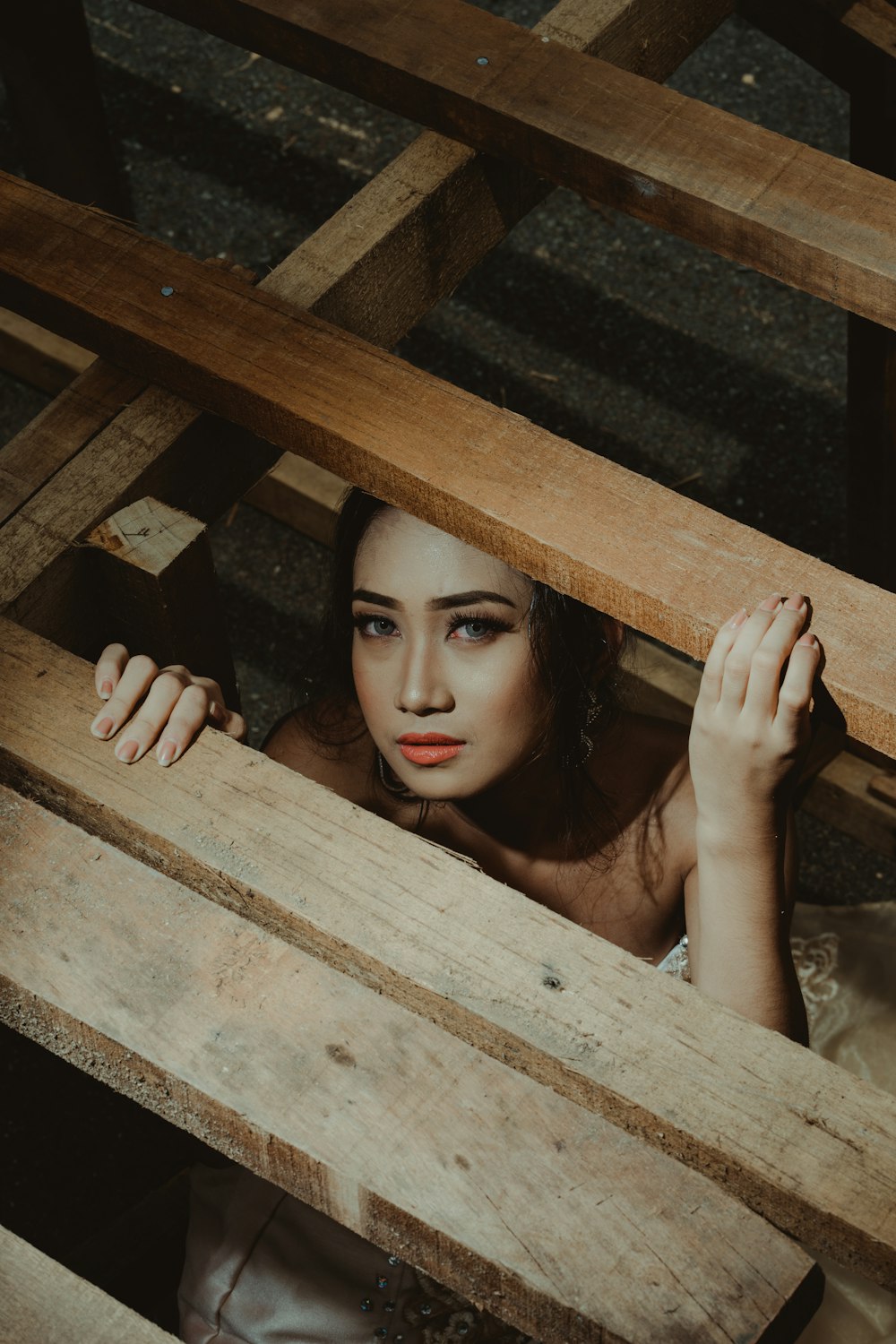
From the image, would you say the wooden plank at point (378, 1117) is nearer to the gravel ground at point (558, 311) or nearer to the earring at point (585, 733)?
the earring at point (585, 733)

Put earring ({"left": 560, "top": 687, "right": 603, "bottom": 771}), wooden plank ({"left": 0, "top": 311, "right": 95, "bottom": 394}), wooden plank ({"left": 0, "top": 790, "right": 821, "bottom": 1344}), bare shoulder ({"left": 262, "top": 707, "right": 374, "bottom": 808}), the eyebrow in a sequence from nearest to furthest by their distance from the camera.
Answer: wooden plank ({"left": 0, "top": 790, "right": 821, "bottom": 1344}), the eyebrow, earring ({"left": 560, "top": 687, "right": 603, "bottom": 771}), bare shoulder ({"left": 262, "top": 707, "right": 374, "bottom": 808}), wooden plank ({"left": 0, "top": 311, "right": 95, "bottom": 394})

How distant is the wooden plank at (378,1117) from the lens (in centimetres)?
106

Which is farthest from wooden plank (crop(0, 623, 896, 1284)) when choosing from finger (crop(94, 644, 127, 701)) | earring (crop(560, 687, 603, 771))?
earring (crop(560, 687, 603, 771))

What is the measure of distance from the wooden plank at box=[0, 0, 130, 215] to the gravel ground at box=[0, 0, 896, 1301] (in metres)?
0.74

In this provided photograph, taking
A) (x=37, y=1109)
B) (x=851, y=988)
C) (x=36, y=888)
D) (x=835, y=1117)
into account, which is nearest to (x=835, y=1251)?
(x=835, y=1117)

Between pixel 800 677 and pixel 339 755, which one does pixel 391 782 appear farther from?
pixel 800 677

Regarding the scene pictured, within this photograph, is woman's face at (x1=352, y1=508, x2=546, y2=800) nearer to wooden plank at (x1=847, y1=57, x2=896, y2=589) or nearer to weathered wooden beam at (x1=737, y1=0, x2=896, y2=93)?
wooden plank at (x1=847, y1=57, x2=896, y2=589)

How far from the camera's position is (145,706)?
1359 millimetres

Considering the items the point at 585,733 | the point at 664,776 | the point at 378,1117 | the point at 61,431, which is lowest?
the point at 664,776

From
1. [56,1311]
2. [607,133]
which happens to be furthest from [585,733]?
[56,1311]

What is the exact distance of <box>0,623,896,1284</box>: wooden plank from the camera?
1101 millimetres

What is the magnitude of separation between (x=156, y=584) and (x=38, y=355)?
2.19 m

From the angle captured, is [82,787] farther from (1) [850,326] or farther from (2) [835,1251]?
(1) [850,326]

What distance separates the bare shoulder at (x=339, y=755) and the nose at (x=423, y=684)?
0.48 m
